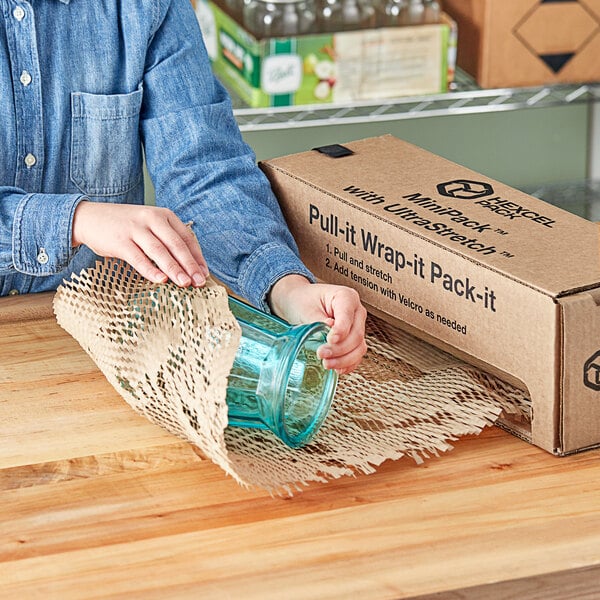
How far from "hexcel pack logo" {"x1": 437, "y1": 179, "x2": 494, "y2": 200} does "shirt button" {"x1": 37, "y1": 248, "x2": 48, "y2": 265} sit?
0.38 m

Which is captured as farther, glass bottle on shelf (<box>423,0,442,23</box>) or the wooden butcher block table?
glass bottle on shelf (<box>423,0,442,23</box>)

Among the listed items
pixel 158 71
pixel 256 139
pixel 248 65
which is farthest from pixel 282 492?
pixel 256 139

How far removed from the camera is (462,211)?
3.33ft

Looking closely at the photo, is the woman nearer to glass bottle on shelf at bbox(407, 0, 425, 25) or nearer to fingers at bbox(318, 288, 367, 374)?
fingers at bbox(318, 288, 367, 374)

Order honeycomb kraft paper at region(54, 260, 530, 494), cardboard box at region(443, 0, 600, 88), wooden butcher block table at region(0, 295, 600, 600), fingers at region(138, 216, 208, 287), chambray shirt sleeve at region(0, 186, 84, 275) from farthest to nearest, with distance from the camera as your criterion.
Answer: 1. cardboard box at region(443, 0, 600, 88)
2. chambray shirt sleeve at region(0, 186, 84, 275)
3. fingers at region(138, 216, 208, 287)
4. honeycomb kraft paper at region(54, 260, 530, 494)
5. wooden butcher block table at region(0, 295, 600, 600)

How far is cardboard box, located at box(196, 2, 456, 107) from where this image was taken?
1892 mm

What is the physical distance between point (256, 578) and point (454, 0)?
5.36 feet

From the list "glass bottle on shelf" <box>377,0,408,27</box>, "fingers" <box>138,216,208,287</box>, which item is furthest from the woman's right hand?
"glass bottle on shelf" <box>377,0,408,27</box>

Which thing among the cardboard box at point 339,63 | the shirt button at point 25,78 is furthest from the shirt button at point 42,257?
the cardboard box at point 339,63

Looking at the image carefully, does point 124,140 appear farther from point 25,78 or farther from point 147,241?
point 147,241

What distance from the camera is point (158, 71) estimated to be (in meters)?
1.23

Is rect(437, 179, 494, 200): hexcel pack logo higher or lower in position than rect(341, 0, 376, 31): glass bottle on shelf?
lower

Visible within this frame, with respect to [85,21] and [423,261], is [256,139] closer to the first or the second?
[85,21]

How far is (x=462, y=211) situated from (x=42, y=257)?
397mm
